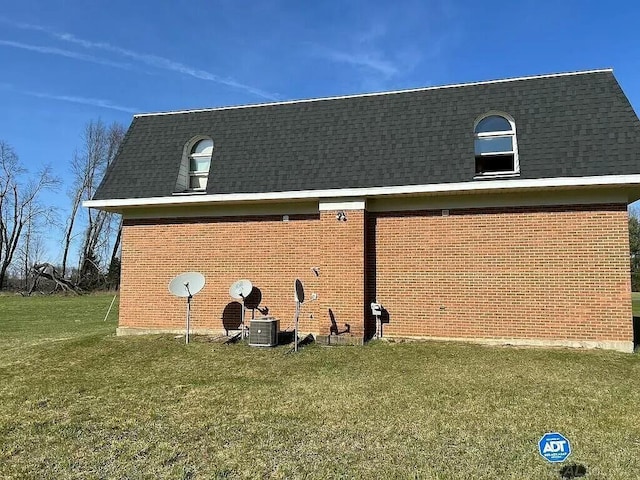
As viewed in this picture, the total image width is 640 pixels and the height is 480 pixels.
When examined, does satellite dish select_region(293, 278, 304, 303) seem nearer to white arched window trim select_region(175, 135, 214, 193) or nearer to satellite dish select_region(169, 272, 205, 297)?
satellite dish select_region(169, 272, 205, 297)

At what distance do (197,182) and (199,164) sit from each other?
19.2 inches

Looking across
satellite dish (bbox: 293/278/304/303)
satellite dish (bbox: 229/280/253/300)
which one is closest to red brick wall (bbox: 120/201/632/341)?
satellite dish (bbox: 229/280/253/300)

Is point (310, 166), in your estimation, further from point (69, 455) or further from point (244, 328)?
point (69, 455)

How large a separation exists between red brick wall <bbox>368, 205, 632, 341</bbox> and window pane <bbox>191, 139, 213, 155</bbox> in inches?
187

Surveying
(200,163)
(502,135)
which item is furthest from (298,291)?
(502,135)

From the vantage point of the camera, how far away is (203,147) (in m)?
12.5

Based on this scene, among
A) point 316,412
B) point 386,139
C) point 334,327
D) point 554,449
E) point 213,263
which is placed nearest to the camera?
point 554,449

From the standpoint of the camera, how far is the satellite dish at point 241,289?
35.2 feet

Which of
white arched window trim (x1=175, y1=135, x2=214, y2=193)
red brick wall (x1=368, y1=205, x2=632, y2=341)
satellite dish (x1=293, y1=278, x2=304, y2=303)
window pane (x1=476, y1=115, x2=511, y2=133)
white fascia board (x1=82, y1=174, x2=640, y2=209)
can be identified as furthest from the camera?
white arched window trim (x1=175, y1=135, x2=214, y2=193)

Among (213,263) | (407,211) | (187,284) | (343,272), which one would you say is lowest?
(187,284)

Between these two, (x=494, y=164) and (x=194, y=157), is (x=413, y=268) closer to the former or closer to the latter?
(x=494, y=164)

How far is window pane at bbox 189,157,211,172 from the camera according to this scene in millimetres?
12320

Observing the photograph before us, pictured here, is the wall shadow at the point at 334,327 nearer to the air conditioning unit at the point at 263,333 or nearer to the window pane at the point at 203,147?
the air conditioning unit at the point at 263,333

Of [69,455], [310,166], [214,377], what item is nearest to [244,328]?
[214,377]
